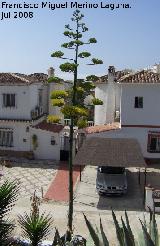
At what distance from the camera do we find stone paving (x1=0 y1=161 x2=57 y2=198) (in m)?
23.6

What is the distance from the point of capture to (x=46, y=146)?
30422 mm

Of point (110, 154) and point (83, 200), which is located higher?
point (110, 154)

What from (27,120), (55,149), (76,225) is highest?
(27,120)

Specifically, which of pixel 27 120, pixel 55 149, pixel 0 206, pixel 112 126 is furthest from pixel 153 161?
pixel 0 206

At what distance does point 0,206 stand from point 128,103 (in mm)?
20116

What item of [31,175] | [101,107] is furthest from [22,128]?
[101,107]

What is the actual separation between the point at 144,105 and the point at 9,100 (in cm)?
1000

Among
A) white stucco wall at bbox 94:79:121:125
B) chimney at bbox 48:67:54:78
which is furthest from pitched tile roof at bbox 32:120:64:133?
chimney at bbox 48:67:54:78

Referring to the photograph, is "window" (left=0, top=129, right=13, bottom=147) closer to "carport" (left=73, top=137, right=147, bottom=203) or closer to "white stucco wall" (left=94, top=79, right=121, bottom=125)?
"white stucco wall" (left=94, top=79, right=121, bottom=125)

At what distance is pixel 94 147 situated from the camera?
2359cm

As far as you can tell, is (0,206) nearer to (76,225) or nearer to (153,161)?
(76,225)

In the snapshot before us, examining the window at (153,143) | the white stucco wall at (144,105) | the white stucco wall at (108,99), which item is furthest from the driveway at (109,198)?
the white stucco wall at (108,99)

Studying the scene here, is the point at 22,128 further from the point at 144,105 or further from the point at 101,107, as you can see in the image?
the point at 144,105

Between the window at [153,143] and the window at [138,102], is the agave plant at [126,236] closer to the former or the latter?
the window at [138,102]
